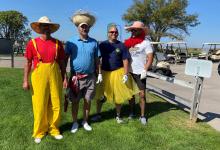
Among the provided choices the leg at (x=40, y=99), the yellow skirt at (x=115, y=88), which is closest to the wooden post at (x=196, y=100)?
the yellow skirt at (x=115, y=88)

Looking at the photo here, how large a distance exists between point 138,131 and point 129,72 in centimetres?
107

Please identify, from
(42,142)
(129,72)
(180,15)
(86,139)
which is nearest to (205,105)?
(129,72)

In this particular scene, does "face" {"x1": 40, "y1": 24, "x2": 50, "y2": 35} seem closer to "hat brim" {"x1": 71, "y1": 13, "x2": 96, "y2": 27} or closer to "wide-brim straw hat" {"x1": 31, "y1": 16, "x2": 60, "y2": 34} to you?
"wide-brim straw hat" {"x1": 31, "y1": 16, "x2": 60, "y2": 34}

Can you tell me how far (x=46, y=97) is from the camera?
5188 millimetres

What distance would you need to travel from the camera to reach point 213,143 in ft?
18.0

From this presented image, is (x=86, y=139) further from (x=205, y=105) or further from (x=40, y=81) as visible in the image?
(x=205, y=105)

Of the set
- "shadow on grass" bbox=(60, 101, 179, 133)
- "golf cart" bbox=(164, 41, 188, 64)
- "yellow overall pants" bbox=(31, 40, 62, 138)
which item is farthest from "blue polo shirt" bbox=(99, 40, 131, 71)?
"golf cart" bbox=(164, 41, 188, 64)

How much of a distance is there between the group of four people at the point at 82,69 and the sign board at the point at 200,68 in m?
0.95

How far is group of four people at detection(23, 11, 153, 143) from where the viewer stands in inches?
198

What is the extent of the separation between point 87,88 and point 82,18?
1110 mm

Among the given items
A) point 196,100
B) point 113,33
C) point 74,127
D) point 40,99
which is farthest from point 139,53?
point 40,99

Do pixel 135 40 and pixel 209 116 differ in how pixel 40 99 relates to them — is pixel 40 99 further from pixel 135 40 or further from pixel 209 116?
pixel 209 116

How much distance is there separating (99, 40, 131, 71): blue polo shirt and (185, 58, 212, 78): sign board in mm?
1344

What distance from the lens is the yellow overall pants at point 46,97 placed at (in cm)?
505
